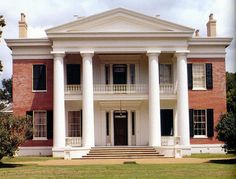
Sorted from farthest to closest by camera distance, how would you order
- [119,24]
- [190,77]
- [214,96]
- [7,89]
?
[7,89], [214,96], [190,77], [119,24]

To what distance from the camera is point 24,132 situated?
3134 centimetres

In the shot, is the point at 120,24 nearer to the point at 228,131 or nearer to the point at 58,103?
the point at 58,103

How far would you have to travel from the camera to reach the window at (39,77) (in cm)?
4259

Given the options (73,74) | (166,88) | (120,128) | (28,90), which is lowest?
(120,128)

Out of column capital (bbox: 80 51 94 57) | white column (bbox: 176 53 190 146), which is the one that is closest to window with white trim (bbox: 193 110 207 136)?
white column (bbox: 176 53 190 146)

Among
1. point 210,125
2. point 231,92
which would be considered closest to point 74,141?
point 210,125

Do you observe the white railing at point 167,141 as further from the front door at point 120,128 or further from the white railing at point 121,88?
the white railing at point 121,88

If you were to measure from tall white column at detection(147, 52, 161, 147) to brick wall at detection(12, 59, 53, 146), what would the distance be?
8.01m

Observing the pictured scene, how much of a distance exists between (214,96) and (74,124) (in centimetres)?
1155

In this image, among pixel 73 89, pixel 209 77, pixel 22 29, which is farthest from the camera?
pixel 22 29

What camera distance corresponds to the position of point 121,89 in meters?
42.8

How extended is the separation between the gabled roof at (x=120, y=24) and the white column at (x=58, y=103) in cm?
235

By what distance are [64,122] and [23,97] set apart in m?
4.26

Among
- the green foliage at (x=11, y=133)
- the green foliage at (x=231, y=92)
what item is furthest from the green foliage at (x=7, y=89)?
the green foliage at (x=11, y=133)
